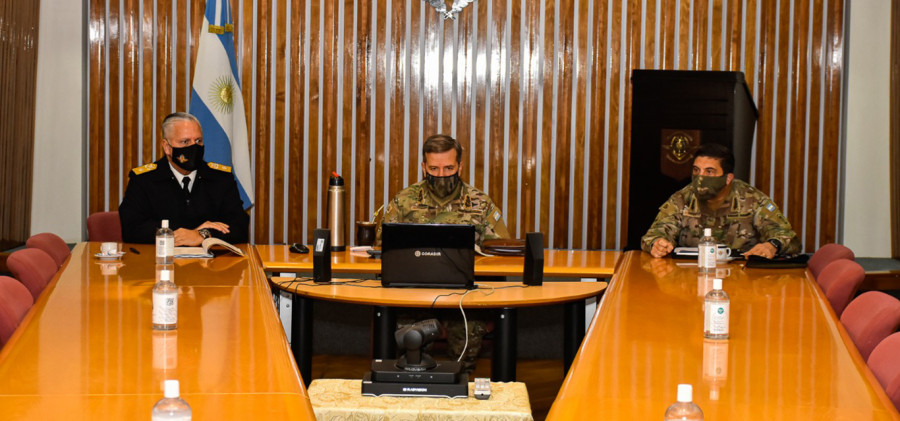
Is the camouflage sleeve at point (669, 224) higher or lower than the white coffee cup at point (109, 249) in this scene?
higher

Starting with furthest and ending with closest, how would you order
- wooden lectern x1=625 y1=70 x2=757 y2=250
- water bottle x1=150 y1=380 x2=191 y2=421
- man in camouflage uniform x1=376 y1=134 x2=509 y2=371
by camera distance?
wooden lectern x1=625 y1=70 x2=757 y2=250 → man in camouflage uniform x1=376 y1=134 x2=509 y2=371 → water bottle x1=150 y1=380 x2=191 y2=421

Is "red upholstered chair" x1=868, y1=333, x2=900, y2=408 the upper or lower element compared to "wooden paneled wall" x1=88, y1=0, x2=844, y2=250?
lower

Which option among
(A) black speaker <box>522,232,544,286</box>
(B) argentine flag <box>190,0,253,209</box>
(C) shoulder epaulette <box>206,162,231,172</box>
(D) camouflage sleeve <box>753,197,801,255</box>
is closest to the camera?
(A) black speaker <box>522,232,544,286</box>

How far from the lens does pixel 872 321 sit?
2832mm

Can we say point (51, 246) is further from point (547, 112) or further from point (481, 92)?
point (547, 112)

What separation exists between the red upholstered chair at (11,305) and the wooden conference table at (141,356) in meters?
0.04

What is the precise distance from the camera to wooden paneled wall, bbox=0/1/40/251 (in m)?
6.91

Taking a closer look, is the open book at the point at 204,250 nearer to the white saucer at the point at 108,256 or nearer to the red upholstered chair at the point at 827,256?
the white saucer at the point at 108,256

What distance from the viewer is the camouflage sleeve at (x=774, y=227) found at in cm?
497

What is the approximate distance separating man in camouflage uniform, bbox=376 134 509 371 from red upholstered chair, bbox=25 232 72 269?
1.63 metres

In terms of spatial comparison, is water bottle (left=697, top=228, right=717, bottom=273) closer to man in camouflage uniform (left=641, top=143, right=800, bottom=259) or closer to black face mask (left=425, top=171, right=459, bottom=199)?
man in camouflage uniform (left=641, top=143, right=800, bottom=259)

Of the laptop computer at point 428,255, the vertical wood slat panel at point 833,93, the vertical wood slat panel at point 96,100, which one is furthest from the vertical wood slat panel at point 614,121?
the laptop computer at point 428,255

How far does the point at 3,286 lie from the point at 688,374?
6.86 feet

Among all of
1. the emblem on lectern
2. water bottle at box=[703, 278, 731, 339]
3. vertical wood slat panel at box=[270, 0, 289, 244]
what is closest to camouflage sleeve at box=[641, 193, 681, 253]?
the emblem on lectern
